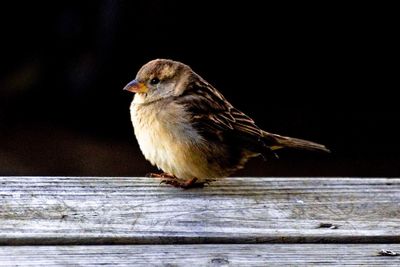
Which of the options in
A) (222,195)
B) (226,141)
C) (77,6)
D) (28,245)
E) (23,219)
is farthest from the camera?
(77,6)

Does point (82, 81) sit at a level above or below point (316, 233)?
below

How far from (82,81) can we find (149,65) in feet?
6.65

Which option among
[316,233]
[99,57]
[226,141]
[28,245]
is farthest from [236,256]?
[99,57]

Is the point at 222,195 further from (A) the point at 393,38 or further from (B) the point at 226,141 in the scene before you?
(A) the point at 393,38

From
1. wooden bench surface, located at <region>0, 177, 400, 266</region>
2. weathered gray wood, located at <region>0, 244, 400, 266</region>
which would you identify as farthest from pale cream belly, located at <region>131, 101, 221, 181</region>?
weathered gray wood, located at <region>0, 244, 400, 266</region>

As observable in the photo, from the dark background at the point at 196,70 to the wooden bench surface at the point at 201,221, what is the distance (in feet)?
8.78

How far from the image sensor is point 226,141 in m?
3.75

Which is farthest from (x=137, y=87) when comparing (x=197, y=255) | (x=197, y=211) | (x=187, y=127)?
(x=197, y=255)

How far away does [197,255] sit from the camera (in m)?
2.42

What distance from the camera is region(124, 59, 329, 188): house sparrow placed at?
358 centimetres

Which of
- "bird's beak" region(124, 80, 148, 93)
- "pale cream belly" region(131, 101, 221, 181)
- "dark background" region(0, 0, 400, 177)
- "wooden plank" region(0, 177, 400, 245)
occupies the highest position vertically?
"bird's beak" region(124, 80, 148, 93)

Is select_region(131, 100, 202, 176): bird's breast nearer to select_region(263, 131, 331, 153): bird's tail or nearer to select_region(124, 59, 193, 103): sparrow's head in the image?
select_region(124, 59, 193, 103): sparrow's head

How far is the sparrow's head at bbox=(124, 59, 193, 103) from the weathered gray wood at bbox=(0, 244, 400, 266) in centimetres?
134

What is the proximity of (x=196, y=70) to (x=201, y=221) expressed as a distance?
10.5 ft
